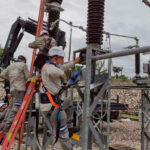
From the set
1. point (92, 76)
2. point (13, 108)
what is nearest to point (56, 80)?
point (92, 76)

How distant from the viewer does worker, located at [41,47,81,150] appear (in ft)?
11.3

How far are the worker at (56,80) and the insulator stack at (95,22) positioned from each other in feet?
1.43

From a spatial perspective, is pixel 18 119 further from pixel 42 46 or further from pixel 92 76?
pixel 92 76

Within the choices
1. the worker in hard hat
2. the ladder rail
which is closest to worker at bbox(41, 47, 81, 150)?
the worker in hard hat

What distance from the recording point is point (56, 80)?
3.61 m

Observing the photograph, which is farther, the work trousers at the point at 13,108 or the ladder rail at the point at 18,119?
the work trousers at the point at 13,108

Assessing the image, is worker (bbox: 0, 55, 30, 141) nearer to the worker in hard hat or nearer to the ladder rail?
the ladder rail

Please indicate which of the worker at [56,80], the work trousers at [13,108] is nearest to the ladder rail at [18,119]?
the work trousers at [13,108]

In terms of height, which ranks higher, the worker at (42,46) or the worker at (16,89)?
the worker at (42,46)

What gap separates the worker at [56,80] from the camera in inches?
136

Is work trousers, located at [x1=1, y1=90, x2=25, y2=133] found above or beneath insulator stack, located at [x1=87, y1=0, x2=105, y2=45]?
beneath

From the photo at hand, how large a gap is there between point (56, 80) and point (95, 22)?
120cm

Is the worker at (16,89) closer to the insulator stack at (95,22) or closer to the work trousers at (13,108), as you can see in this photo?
the work trousers at (13,108)

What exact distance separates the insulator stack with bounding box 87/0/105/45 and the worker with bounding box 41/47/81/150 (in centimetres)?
44
